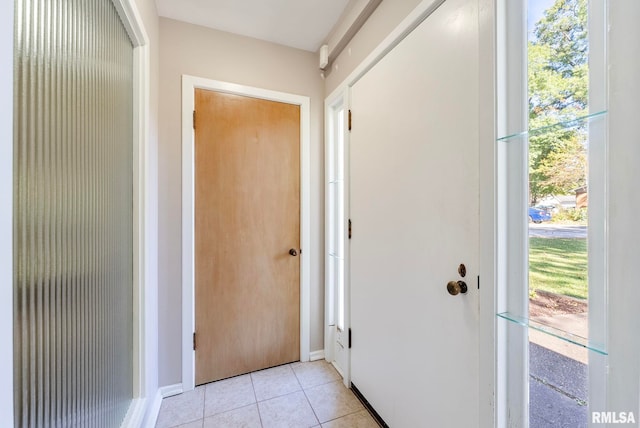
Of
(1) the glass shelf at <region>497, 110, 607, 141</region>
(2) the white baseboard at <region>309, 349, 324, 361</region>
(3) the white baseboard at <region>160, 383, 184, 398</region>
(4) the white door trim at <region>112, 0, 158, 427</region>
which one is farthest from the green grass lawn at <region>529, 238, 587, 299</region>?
(3) the white baseboard at <region>160, 383, 184, 398</region>

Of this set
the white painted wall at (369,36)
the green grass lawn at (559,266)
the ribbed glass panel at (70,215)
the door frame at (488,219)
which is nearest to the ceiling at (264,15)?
the white painted wall at (369,36)

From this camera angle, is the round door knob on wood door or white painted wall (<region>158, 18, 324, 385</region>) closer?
the round door knob on wood door

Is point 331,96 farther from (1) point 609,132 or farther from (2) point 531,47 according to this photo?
(1) point 609,132

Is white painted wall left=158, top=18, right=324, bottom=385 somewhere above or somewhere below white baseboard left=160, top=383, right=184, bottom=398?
above

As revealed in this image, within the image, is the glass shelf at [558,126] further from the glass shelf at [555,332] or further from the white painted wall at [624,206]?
the glass shelf at [555,332]

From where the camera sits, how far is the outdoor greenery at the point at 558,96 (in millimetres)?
695

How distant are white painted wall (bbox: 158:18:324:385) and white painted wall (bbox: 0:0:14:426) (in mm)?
1319

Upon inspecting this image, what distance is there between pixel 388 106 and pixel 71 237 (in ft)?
4.64

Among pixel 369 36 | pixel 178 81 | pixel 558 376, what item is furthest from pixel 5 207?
pixel 369 36

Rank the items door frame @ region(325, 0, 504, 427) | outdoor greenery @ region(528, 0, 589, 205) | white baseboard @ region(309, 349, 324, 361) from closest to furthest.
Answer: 1. outdoor greenery @ region(528, 0, 589, 205)
2. door frame @ region(325, 0, 504, 427)
3. white baseboard @ region(309, 349, 324, 361)

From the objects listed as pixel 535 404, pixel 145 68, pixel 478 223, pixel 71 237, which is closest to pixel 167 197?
pixel 145 68

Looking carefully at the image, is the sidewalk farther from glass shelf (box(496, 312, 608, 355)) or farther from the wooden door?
the wooden door

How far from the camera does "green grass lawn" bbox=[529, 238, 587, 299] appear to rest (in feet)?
2.29

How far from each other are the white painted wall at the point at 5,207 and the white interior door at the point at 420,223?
120cm
